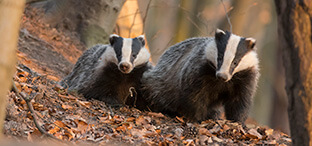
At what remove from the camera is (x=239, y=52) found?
406 cm

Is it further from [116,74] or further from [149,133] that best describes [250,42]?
[116,74]

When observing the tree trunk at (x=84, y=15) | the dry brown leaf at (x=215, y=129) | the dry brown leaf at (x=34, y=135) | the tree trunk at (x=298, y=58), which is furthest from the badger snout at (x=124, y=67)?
the tree trunk at (x=84, y=15)

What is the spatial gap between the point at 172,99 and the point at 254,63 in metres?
1.06

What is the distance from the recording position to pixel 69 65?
6703mm

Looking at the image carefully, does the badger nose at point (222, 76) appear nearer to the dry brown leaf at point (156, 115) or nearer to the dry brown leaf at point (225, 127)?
the dry brown leaf at point (225, 127)

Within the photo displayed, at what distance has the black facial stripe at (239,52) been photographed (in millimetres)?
3988

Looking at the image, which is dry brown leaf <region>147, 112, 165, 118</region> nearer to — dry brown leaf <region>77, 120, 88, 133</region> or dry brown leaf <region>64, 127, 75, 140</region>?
dry brown leaf <region>77, 120, 88, 133</region>

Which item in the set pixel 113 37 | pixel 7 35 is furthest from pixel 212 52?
pixel 7 35

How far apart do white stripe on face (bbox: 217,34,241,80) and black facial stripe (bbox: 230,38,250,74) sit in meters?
0.04

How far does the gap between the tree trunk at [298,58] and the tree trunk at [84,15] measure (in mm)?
5391

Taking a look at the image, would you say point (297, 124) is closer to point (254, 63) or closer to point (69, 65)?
point (254, 63)

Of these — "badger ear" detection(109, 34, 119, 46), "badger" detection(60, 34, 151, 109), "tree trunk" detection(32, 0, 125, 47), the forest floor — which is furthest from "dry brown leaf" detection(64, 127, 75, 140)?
"tree trunk" detection(32, 0, 125, 47)

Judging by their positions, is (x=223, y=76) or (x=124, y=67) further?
(x=124, y=67)

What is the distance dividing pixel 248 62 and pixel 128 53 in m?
1.38
